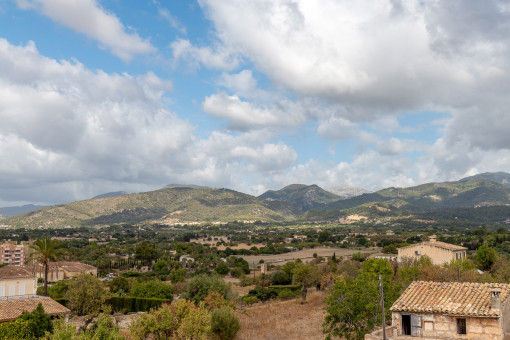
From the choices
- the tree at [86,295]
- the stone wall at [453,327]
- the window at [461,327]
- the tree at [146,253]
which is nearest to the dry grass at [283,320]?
the stone wall at [453,327]

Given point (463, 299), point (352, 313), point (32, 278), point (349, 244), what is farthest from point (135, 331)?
point (349, 244)

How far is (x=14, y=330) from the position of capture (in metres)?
25.1

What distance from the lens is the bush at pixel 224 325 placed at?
28.9m

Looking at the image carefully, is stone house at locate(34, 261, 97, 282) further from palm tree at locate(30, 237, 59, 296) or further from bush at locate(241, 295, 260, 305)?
bush at locate(241, 295, 260, 305)

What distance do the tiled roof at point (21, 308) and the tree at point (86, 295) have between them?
8.42ft

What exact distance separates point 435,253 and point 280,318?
111 feet

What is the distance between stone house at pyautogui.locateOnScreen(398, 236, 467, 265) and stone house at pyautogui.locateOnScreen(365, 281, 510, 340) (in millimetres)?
41525

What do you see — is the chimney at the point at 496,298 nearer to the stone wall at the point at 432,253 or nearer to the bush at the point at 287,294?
the bush at the point at 287,294

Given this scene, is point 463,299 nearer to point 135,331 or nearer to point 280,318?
point 135,331

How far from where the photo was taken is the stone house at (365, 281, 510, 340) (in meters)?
18.6

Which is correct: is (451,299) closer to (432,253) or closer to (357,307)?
(357,307)

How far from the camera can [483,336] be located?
18.7 m

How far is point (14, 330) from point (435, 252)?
184 ft

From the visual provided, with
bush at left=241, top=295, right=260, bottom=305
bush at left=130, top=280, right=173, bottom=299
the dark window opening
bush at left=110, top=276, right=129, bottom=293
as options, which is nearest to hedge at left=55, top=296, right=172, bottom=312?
bush at left=130, top=280, right=173, bottom=299
